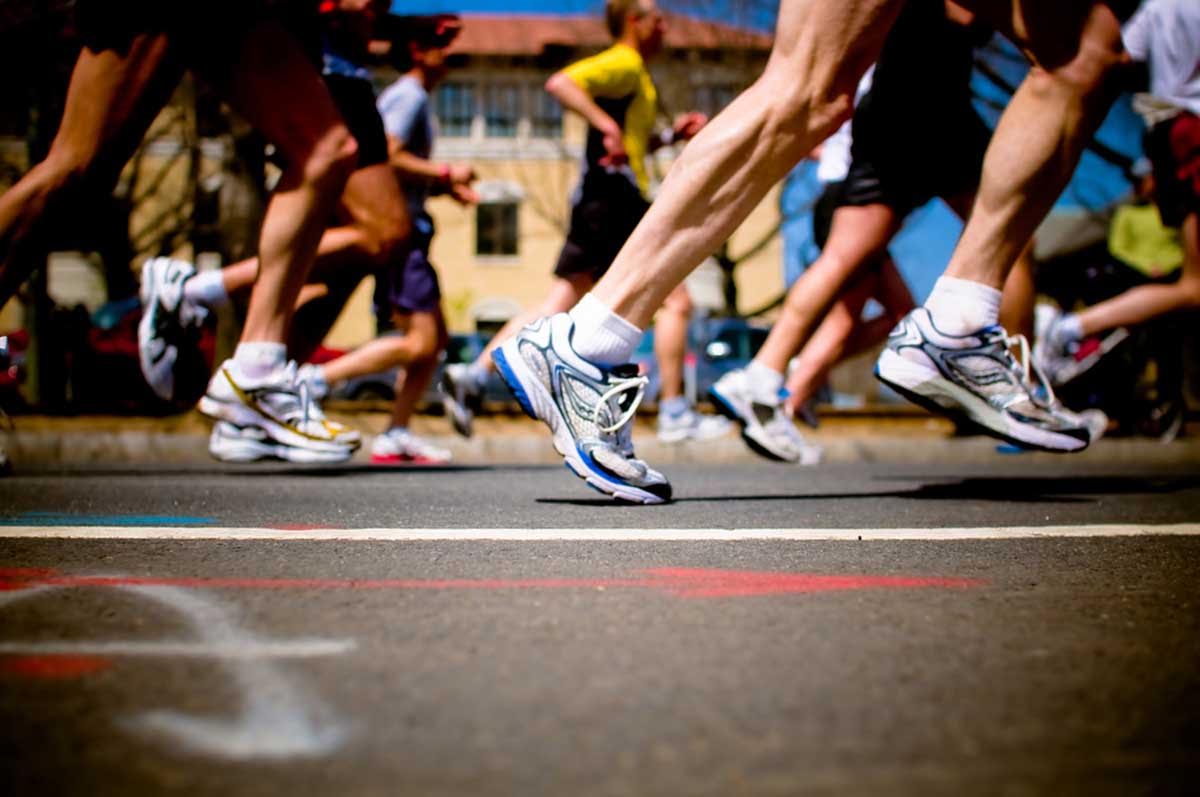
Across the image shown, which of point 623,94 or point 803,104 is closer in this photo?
point 803,104

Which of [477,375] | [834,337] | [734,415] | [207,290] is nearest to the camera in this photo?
[207,290]

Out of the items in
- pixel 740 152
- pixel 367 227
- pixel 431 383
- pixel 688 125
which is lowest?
pixel 431 383

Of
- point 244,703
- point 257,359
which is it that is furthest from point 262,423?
point 244,703

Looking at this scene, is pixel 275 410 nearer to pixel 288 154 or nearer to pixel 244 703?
pixel 288 154

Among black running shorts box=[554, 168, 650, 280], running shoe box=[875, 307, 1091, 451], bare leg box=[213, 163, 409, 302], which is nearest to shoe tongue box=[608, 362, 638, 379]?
running shoe box=[875, 307, 1091, 451]

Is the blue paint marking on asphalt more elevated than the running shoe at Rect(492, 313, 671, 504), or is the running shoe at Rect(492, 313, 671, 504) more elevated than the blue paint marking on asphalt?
the running shoe at Rect(492, 313, 671, 504)

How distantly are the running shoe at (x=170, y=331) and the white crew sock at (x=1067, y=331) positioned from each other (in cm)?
423

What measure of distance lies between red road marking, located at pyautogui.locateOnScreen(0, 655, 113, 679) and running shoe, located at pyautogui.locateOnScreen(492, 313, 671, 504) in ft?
5.01

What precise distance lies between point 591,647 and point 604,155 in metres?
4.88

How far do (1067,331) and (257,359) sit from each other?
4.24 meters

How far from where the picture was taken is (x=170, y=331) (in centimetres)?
422

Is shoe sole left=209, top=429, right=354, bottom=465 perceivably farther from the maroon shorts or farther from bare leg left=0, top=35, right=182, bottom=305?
the maroon shorts

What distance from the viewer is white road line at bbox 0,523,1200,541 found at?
2.14m

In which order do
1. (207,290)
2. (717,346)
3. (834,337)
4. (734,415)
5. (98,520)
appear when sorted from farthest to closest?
1. (717,346)
2. (834,337)
3. (734,415)
4. (207,290)
5. (98,520)
